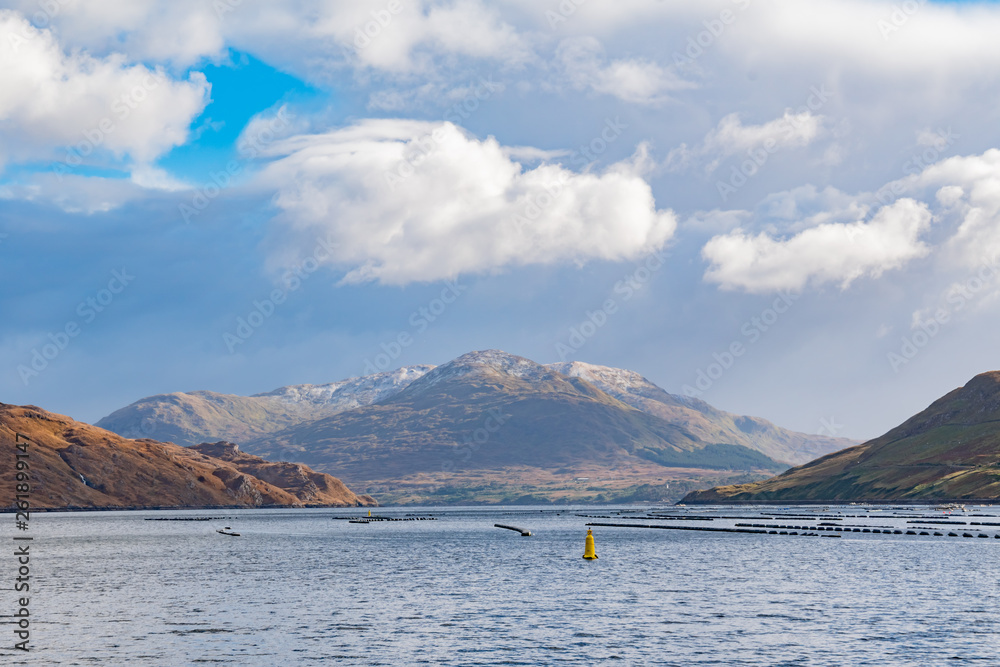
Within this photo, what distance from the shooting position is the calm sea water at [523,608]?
4894cm

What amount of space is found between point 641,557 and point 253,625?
67396mm

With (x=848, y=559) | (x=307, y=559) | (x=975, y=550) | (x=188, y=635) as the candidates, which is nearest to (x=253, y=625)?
(x=188, y=635)

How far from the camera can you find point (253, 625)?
59.6 m

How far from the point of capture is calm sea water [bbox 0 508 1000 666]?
161ft

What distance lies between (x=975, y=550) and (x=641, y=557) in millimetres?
43754

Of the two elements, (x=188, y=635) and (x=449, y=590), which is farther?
(x=449, y=590)

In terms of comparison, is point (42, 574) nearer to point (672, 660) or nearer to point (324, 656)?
point (324, 656)

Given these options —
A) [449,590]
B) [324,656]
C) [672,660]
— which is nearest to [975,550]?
[449,590]

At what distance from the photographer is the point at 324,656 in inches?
1918

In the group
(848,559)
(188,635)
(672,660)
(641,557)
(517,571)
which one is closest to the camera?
(672,660)

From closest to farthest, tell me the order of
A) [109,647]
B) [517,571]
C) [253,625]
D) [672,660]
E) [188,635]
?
1. [672,660]
2. [109,647]
3. [188,635]
4. [253,625]
5. [517,571]

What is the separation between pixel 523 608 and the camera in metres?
67.0

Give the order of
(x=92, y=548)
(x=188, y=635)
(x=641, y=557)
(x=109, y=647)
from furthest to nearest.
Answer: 1. (x=92, y=548)
2. (x=641, y=557)
3. (x=188, y=635)
4. (x=109, y=647)

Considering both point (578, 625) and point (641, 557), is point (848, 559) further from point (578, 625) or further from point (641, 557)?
point (578, 625)
